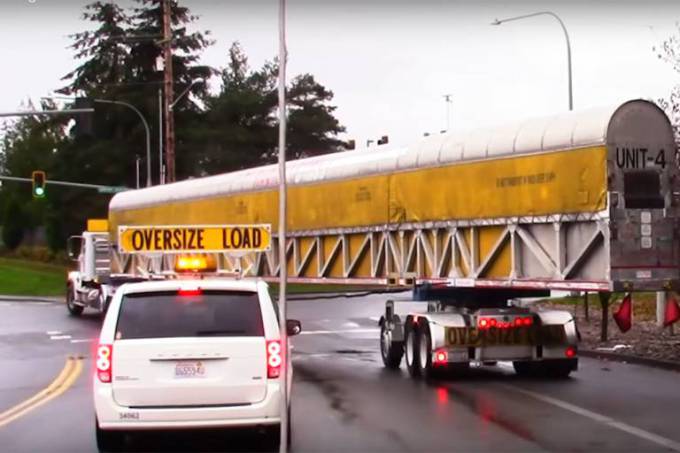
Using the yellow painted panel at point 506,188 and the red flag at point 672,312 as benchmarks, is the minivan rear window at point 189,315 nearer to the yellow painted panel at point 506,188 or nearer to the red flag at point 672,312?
the yellow painted panel at point 506,188

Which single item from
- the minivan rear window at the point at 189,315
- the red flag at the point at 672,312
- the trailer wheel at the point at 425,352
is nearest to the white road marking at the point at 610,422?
the trailer wheel at the point at 425,352

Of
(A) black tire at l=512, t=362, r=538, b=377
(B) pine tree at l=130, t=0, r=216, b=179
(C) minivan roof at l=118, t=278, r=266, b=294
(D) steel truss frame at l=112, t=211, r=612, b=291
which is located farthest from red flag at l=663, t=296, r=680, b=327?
(B) pine tree at l=130, t=0, r=216, b=179

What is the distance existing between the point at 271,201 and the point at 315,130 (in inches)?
2414

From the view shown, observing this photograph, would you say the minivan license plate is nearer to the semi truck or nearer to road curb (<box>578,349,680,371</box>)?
the semi truck

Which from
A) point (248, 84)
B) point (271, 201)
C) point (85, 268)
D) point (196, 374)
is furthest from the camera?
point (248, 84)

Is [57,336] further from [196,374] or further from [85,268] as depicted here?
[196,374]

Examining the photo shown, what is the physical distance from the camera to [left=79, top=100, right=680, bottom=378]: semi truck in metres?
14.5

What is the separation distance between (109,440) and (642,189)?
7.91 meters

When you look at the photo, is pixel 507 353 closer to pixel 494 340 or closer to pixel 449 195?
pixel 494 340

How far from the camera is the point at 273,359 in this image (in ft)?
32.6

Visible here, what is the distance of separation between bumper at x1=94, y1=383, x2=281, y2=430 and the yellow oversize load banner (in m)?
3.25

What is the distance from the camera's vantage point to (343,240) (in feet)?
66.8

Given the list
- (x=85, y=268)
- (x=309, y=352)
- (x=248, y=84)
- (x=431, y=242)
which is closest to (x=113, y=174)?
(x=248, y=84)

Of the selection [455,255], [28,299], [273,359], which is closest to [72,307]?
[28,299]
